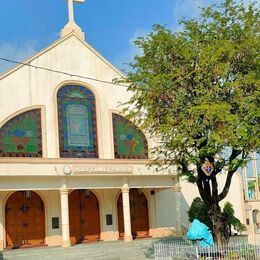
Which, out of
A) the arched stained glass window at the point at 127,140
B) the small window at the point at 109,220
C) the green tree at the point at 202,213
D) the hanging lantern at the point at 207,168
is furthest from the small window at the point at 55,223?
the hanging lantern at the point at 207,168

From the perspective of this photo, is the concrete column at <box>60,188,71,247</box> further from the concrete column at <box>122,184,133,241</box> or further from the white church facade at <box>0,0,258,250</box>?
the concrete column at <box>122,184,133,241</box>

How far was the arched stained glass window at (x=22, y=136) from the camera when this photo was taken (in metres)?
23.6

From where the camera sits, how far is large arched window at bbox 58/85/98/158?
25.2 metres

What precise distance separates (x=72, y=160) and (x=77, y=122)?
2848 millimetres

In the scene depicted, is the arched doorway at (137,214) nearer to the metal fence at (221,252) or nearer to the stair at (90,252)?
the stair at (90,252)

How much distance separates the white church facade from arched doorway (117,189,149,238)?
0.06m

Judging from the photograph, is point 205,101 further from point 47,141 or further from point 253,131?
point 47,141

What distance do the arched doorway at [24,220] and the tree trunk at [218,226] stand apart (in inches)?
422

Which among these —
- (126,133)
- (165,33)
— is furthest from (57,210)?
(165,33)

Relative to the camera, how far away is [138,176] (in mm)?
25391

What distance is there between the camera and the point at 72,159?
23562mm

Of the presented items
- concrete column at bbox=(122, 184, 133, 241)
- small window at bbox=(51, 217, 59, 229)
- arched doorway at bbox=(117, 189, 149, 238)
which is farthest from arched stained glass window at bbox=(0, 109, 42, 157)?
arched doorway at bbox=(117, 189, 149, 238)

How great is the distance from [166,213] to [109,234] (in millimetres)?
3713

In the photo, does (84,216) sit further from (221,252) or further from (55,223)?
(221,252)
